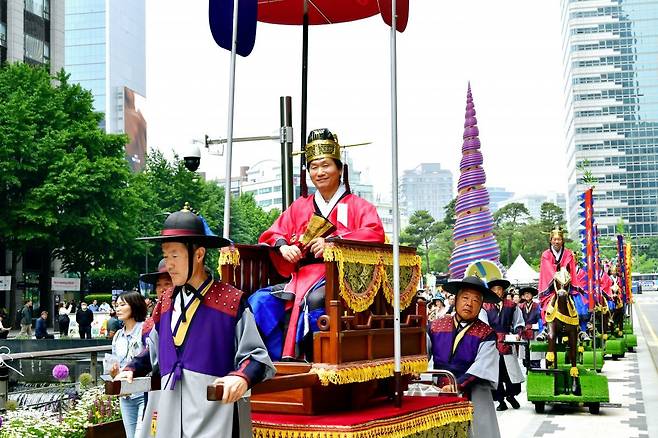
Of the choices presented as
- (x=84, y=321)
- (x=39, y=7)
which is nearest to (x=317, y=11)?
(x=84, y=321)

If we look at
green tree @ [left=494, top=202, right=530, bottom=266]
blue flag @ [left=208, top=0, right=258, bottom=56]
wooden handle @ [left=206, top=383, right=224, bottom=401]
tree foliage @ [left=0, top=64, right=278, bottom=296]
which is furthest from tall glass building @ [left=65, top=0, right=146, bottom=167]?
wooden handle @ [left=206, top=383, right=224, bottom=401]

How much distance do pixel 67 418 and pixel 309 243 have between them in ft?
11.9

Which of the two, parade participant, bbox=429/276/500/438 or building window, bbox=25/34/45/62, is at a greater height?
building window, bbox=25/34/45/62

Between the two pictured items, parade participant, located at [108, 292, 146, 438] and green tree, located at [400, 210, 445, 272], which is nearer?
parade participant, located at [108, 292, 146, 438]

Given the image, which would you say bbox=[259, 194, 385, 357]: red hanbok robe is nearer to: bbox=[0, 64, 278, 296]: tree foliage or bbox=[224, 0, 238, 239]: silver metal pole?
bbox=[224, 0, 238, 239]: silver metal pole

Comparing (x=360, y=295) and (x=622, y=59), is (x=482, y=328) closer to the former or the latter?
(x=360, y=295)

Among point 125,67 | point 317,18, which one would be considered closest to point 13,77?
point 317,18

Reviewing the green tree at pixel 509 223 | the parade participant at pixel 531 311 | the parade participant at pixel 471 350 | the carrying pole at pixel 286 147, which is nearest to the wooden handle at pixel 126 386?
the parade participant at pixel 471 350

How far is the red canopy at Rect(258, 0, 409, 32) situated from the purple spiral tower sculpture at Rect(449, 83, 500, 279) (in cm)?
3130

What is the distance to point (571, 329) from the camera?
51.0ft

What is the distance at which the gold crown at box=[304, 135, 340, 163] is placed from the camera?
6.86m

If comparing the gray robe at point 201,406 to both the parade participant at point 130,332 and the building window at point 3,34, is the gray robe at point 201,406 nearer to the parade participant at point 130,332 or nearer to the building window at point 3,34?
the parade participant at point 130,332

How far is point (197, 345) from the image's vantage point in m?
4.51

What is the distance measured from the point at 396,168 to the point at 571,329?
32.7ft
